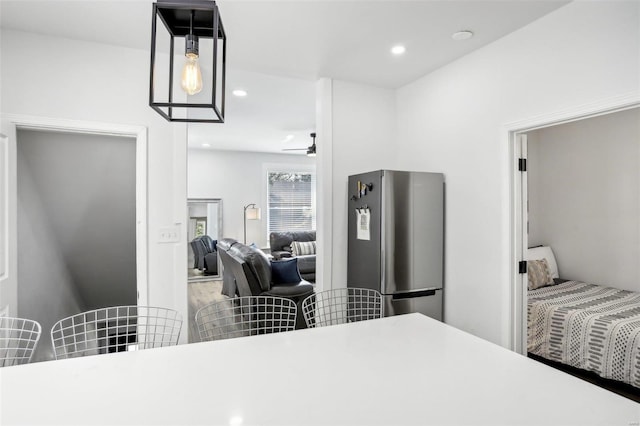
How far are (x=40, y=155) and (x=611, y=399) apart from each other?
12.1ft

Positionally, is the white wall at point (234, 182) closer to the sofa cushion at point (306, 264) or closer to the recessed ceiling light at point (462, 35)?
the sofa cushion at point (306, 264)

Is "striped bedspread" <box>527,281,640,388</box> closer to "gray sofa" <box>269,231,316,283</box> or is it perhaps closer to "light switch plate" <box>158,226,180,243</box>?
"light switch plate" <box>158,226,180,243</box>

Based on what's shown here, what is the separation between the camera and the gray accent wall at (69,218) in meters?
2.87

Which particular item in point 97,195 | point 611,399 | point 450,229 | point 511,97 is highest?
point 511,97

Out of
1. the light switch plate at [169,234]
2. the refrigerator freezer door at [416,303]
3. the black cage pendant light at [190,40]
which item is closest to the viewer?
the black cage pendant light at [190,40]

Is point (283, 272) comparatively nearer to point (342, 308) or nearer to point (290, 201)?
point (342, 308)

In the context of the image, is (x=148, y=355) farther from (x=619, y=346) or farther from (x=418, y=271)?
(x=619, y=346)

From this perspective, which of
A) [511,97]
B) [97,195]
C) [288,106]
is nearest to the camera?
[511,97]

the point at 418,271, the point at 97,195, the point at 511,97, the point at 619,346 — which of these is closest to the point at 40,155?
the point at 97,195

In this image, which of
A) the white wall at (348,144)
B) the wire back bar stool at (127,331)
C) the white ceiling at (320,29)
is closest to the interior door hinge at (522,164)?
the white ceiling at (320,29)

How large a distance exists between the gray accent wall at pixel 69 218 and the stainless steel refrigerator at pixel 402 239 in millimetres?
2155

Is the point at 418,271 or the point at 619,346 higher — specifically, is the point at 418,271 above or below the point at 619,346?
above

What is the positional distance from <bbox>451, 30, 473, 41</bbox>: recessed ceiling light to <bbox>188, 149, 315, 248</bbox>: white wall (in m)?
5.64

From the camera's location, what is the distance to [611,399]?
102 cm
